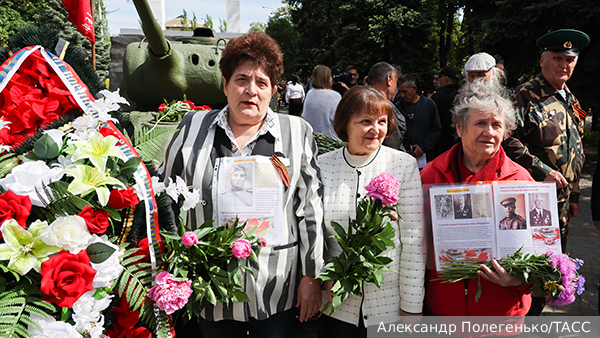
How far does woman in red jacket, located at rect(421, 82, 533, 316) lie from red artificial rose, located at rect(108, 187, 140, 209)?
60.0 inches

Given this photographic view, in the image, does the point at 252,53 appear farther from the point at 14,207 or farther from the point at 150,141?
the point at 14,207

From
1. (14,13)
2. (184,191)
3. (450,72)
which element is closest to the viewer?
(184,191)

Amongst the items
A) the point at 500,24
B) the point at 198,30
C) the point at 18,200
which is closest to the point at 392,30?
the point at 500,24

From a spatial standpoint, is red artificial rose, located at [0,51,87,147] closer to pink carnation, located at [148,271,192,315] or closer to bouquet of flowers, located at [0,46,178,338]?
bouquet of flowers, located at [0,46,178,338]

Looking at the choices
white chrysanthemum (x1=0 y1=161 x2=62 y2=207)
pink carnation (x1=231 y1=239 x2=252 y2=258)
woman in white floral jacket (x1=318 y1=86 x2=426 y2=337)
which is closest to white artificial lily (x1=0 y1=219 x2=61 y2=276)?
white chrysanthemum (x1=0 y1=161 x2=62 y2=207)

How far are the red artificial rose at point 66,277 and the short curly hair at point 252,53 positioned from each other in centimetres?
112

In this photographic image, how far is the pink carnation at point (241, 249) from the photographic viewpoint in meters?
1.75

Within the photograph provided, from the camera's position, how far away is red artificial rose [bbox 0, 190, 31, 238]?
4.40 ft

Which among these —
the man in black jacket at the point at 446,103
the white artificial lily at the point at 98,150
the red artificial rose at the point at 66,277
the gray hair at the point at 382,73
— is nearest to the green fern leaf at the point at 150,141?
the white artificial lily at the point at 98,150

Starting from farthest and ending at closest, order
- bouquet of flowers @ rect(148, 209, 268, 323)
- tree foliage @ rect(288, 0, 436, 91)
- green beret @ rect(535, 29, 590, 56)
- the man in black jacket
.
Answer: tree foliage @ rect(288, 0, 436, 91) < the man in black jacket < green beret @ rect(535, 29, 590, 56) < bouquet of flowers @ rect(148, 209, 268, 323)

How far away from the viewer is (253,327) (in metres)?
2.10

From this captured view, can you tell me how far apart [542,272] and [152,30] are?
14.0 feet

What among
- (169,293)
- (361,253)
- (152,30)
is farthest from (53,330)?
(152,30)

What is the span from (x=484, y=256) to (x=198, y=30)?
17.0 feet
